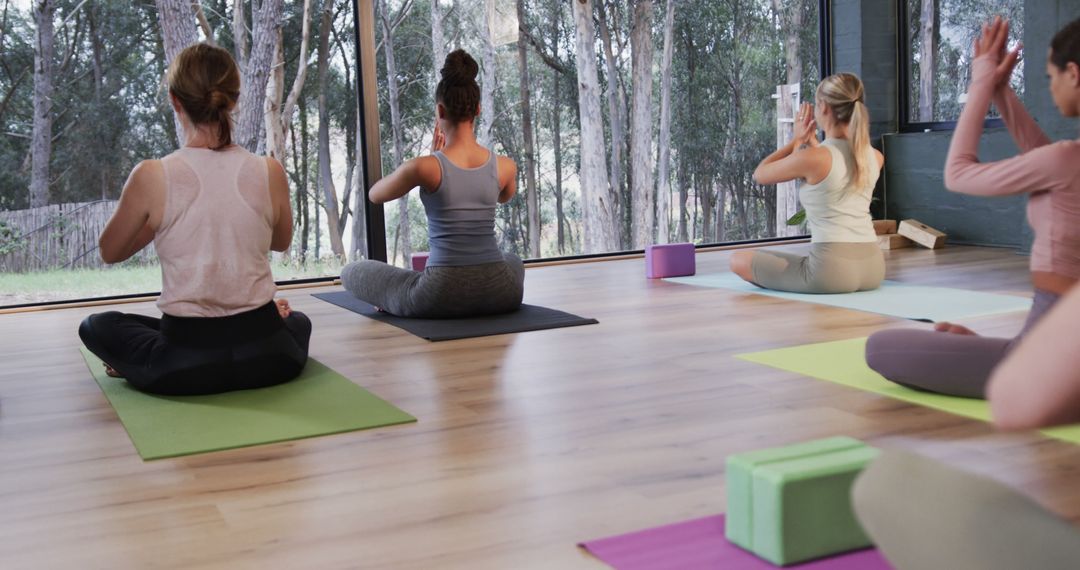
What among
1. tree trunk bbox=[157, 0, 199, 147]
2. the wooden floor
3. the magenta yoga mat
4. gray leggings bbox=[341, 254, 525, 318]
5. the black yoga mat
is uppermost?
tree trunk bbox=[157, 0, 199, 147]

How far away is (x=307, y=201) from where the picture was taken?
7.02 m

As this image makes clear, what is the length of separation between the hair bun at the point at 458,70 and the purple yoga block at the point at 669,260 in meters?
1.74

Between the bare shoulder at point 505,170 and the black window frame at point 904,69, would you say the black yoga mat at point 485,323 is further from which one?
the black window frame at point 904,69

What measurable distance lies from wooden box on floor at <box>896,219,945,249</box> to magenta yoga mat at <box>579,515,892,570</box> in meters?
4.74

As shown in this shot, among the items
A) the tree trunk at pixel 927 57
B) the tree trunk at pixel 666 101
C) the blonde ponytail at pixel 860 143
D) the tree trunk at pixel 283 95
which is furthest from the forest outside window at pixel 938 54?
the tree trunk at pixel 283 95

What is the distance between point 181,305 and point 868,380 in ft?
5.83

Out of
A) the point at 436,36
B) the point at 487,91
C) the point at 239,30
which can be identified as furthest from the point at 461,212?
the point at 487,91

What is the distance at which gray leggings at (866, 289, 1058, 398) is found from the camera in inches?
94.1

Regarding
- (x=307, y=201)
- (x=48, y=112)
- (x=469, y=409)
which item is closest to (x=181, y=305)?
(x=469, y=409)

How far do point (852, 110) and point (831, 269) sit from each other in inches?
25.2

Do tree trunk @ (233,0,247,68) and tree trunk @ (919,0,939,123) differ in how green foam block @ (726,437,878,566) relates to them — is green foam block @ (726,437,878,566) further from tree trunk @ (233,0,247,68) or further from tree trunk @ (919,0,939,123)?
tree trunk @ (233,0,247,68)

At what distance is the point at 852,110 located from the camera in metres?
4.07

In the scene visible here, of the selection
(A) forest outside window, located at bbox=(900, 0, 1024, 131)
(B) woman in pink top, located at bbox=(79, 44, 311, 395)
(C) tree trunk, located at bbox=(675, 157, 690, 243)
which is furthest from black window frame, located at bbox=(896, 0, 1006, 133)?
(B) woman in pink top, located at bbox=(79, 44, 311, 395)

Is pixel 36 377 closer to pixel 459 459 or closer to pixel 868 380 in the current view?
pixel 459 459
